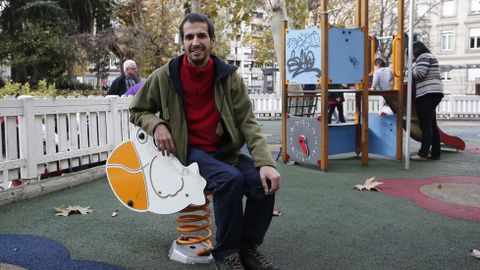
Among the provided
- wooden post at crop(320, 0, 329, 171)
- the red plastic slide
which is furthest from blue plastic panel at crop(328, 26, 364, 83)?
the red plastic slide

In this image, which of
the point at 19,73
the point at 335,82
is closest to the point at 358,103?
the point at 335,82

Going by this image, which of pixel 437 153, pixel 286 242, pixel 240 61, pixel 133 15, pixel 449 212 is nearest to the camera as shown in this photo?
pixel 286 242

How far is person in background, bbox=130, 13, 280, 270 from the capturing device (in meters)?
2.70

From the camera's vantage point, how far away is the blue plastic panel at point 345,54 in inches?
256

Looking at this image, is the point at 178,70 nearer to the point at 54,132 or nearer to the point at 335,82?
the point at 54,132

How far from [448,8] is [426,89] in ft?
145

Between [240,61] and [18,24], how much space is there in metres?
57.0

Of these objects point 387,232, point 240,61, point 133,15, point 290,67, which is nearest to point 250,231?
point 387,232

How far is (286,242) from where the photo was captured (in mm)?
3451

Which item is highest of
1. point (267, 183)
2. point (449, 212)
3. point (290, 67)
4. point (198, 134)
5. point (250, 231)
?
point (290, 67)

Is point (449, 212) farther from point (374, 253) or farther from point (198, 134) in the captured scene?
point (198, 134)

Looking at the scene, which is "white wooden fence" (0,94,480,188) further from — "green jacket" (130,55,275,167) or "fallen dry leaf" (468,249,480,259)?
"fallen dry leaf" (468,249,480,259)

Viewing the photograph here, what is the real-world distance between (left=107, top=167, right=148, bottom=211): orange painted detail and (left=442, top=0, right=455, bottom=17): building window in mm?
49112

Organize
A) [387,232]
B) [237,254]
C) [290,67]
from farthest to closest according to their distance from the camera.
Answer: [290,67] → [387,232] → [237,254]
